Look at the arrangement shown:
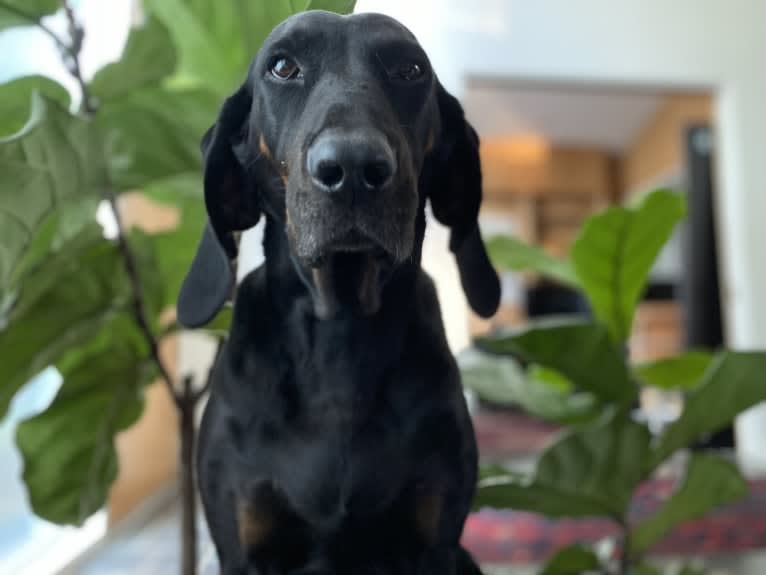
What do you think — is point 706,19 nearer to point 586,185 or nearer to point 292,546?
point 292,546

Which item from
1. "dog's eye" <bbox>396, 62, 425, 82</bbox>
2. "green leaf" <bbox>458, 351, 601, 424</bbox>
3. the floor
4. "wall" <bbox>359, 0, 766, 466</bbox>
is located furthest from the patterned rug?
"dog's eye" <bbox>396, 62, 425, 82</bbox>

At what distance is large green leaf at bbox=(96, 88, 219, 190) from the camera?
65cm

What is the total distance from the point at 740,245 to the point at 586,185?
15.2ft

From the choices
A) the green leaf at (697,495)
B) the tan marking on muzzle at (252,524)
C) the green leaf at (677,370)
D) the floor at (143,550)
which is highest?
the tan marking on muzzle at (252,524)

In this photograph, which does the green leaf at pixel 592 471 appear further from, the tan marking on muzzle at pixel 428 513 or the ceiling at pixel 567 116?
the ceiling at pixel 567 116

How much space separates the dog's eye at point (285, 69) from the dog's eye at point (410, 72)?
5 cm

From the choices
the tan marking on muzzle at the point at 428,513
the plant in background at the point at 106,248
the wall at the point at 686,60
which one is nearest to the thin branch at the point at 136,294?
the plant in background at the point at 106,248

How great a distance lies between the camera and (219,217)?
0.43 m

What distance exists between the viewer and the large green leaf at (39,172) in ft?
1.47

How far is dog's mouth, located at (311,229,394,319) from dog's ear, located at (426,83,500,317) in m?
0.07

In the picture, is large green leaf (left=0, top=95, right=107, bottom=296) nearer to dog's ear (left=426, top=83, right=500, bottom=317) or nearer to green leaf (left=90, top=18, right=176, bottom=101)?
green leaf (left=90, top=18, right=176, bottom=101)

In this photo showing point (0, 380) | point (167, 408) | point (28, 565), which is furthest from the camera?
point (167, 408)

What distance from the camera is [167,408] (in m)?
1.70

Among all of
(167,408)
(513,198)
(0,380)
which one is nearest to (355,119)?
(0,380)
